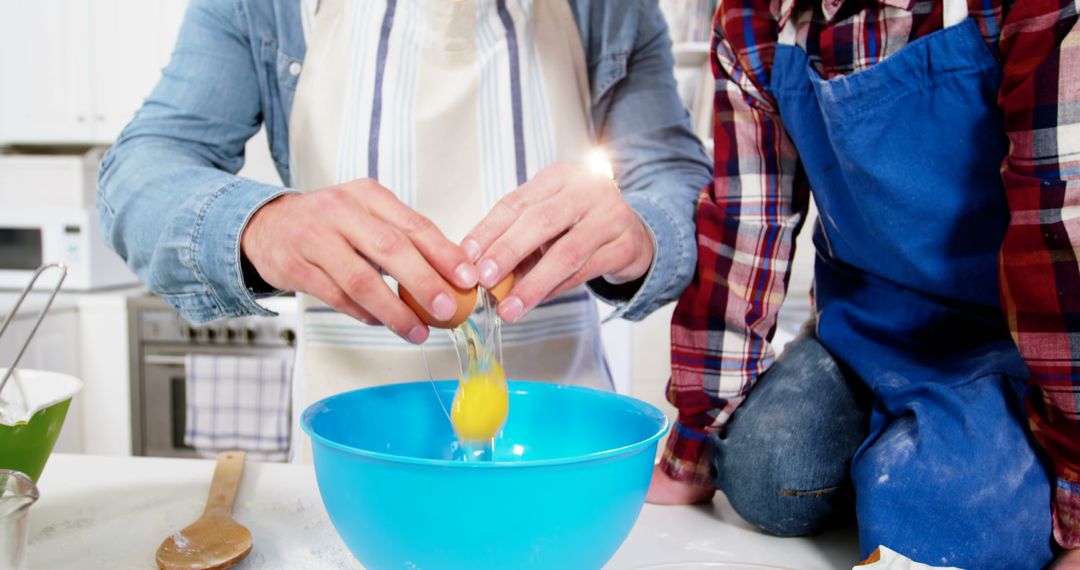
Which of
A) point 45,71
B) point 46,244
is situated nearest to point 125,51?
point 45,71

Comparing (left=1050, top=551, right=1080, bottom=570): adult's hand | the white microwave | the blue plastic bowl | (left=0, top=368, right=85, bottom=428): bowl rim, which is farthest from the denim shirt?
the white microwave

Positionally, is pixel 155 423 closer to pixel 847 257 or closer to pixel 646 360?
pixel 646 360

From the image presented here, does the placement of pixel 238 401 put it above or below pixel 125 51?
below

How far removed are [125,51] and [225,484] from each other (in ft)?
7.30

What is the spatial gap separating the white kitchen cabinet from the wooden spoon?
7.17 ft

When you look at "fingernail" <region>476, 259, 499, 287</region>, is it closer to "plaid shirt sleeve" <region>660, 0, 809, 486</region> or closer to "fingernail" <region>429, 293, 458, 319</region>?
"fingernail" <region>429, 293, 458, 319</region>

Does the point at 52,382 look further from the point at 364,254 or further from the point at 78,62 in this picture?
the point at 78,62

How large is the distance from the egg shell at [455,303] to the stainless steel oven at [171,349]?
1624mm

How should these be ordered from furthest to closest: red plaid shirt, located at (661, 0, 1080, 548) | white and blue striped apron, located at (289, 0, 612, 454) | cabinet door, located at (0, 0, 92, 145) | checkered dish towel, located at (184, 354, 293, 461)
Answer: cabinet door, located at (0, 0, 92, 145), checkered dish towel, located at (184, 354, 293, 461), white and blue striped apron, located at (289, 0, 612, 454), red plaid shirt, located at (661, 0, 1080, 548)

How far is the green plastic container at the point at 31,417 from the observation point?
0.53 meters

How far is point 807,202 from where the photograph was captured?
772 millimetres

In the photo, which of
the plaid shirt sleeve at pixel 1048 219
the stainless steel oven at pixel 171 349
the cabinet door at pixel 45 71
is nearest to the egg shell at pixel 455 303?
the plaid shirt sleeve at pixel 1048 219

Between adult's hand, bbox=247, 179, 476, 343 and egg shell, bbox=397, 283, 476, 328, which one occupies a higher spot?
adult's hand, bbox=247, 179, 476, 343

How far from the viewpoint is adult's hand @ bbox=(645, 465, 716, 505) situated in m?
0.69
